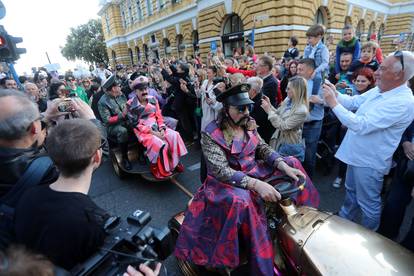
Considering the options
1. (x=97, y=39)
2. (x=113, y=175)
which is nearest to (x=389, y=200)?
(x=113, y=175)

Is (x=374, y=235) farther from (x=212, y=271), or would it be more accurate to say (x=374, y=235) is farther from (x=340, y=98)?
(x=340, y=98)

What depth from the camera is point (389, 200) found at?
7.82 feet

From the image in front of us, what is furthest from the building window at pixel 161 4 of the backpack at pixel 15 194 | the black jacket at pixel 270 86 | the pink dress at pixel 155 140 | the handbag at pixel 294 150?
the backpack at pixel 15 194

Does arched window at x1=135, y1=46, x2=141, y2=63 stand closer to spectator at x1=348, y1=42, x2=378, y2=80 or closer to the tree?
the tree

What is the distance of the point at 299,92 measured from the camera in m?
2.95

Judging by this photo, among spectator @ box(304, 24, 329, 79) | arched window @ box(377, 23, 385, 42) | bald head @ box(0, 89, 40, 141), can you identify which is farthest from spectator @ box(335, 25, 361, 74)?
arched window @ box(377, 23, 385, 42)

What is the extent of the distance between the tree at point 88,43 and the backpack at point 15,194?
4602 cm

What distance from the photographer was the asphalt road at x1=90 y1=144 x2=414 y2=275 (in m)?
3.42

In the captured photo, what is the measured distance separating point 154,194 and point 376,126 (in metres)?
3.28

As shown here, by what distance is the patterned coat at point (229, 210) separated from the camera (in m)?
1.68

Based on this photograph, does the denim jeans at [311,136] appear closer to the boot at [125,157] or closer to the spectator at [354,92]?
the spectator at [354,92]

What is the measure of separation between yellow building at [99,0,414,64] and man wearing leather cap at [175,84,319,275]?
28.9ft

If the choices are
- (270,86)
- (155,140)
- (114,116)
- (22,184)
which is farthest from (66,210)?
(270,86)

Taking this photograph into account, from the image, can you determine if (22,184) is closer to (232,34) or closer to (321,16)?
(232,34)
